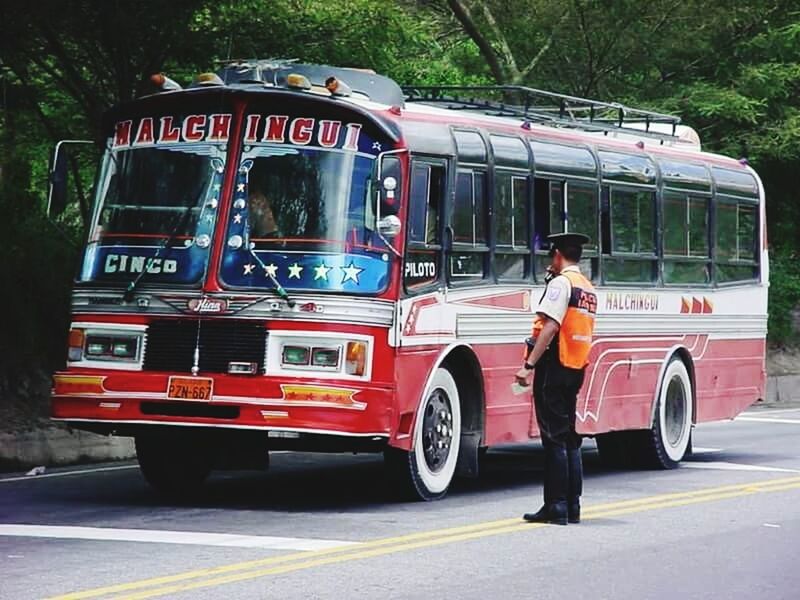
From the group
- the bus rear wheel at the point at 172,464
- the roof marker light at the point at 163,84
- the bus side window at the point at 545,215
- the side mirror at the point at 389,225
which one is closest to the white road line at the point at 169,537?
the bus rear wheel at the point at 172,464

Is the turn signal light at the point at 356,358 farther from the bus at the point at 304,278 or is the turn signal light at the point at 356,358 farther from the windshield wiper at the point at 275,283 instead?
the windshield wiper at the point at 275,283

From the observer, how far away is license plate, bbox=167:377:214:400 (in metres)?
12.6

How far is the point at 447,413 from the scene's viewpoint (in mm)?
13633

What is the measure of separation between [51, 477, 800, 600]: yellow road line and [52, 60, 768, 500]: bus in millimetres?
1220

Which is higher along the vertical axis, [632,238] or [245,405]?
[632,238]

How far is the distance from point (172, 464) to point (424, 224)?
8.35 ft

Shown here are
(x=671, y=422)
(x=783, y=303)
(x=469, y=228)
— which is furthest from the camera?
(x=783, y=303)

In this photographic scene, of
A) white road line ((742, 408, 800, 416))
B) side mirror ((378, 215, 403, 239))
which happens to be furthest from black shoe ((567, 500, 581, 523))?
white road line ((742, 408, 800, 416))

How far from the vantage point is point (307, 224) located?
12797 millimetres

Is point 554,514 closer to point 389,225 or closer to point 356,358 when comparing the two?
point 356,358

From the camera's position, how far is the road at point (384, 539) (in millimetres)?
9312

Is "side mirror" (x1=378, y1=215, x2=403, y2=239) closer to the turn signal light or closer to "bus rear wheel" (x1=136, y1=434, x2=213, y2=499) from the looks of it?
the turn signal light

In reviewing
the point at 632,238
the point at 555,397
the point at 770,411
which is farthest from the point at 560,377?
the point at 770,411

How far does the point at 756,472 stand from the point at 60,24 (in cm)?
825
